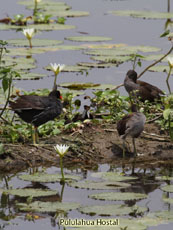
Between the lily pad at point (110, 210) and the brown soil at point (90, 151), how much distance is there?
5.60 feet

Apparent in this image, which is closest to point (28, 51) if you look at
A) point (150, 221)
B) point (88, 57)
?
point (88, 57)

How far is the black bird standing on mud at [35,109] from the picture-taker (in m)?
9.23

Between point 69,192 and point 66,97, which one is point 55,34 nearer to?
point 66,97

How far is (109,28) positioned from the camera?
1823 centimetres

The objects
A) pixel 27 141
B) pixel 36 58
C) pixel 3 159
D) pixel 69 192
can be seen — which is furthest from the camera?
pixel 36 58

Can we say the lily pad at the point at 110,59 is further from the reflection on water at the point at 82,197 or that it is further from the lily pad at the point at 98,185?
the lily pad at the point at 98,185

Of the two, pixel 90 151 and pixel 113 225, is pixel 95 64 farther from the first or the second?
pixel 113 225

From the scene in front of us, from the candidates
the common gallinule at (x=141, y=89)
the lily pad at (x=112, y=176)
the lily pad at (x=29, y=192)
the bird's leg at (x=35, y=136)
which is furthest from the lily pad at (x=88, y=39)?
the lily pad at (x=29, y=192)

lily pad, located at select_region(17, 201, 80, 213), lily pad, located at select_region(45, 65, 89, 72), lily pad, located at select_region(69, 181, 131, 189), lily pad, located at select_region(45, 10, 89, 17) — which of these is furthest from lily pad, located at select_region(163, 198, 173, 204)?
lily pad, located at select_region(45, 10, 89, 17)

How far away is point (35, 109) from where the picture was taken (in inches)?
366

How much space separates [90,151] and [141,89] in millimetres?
2399

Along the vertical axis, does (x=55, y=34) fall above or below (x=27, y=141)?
above

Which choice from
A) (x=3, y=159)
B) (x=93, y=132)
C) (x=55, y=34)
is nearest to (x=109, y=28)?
(x=55, y=34)

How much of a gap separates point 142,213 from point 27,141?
2704mm
